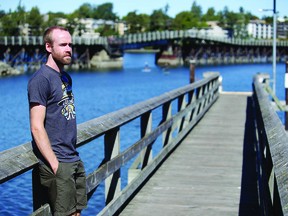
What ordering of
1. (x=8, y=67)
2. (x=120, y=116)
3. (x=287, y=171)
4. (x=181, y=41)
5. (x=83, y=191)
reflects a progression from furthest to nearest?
(x=181, y=41)
(x=8, y=67)
(x=120, y=116)
(x=83, y=191)
(x=287, y=171)

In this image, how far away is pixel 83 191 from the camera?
393 cm

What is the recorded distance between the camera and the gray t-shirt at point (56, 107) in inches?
137

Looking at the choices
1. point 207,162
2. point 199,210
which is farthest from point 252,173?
point 199,210

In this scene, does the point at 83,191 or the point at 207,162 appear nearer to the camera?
the point at 83,191

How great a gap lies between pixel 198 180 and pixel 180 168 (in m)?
0.83

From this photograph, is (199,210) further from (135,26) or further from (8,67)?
(135,26)

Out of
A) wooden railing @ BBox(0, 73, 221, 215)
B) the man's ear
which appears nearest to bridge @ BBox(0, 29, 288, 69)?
wooden railing @ BBox(0, 73, 221, 215)

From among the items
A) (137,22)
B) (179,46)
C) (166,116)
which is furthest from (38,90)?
(137,22)

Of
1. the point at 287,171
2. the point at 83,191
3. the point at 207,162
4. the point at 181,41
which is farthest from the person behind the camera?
the point at 181,41

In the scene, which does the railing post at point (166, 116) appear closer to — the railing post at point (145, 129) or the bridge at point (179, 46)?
the railing post at point (145, 129)

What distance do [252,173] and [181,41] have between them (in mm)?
116515

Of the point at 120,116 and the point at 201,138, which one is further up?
the point at 120,116

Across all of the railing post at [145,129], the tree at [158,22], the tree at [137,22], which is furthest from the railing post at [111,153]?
the tree at [137,22]

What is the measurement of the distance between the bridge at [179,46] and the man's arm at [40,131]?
3156 inches
